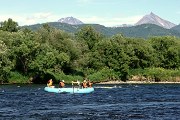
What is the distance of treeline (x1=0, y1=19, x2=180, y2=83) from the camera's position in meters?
116

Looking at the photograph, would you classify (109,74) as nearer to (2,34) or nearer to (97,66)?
(97,66)

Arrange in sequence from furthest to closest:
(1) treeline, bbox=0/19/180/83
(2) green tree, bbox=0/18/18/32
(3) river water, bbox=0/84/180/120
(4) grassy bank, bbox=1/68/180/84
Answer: (2) green tree, bbox=0/18/18/32 → (4) grassy bank, bbox=1/68/180/84 → (1) treeline, bbox=0/19/180/83 → (3) river water, bbox=0/84/180/120

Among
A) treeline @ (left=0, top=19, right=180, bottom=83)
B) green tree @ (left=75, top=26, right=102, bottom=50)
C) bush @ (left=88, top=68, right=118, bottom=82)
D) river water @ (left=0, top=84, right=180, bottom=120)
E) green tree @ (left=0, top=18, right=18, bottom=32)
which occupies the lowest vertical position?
river water @ (left=0, top=84, right=180, bottom=120)

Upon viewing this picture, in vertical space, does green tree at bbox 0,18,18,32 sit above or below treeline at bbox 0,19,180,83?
above

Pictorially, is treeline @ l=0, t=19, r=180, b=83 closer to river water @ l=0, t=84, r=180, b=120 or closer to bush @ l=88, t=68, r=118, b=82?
bush @ l=88, t=68, r=118, b=82

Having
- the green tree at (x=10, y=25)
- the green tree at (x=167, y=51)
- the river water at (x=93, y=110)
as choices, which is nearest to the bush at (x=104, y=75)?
the green tree at (x=167, y=51)

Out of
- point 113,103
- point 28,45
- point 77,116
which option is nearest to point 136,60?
point 28,45

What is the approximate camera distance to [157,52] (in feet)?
472

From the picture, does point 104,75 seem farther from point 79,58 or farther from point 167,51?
point 167,51

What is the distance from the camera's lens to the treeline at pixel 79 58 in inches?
4557

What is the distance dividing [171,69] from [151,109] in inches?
3501

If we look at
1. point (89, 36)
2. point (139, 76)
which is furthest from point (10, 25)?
point (139, 76)

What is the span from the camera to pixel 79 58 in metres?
132

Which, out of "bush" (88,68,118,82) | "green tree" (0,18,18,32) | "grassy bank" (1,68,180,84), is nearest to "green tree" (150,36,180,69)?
"grassy bank" (1,68,180,84)
